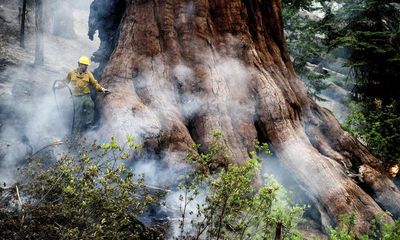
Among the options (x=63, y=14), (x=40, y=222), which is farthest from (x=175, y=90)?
(x=63, y=14)

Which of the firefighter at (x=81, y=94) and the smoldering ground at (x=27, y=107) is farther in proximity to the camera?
the firefighter at (x=81, y=94)

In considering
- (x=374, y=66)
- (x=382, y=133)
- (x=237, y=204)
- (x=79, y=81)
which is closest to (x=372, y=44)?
(x=374, y=66)

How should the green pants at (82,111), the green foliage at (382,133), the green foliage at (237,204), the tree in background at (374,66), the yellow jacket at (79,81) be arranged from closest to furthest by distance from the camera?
Answer: the green foliage at (237,204), the green pants at (82,111), the yellow jacket at (79,81), the green foliage at (382,133), the tree in background at (374,66)

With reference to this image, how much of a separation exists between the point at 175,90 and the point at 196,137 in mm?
900

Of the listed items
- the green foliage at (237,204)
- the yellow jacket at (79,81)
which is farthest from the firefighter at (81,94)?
the green foliage at (237,204)

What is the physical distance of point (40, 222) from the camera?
337 cm

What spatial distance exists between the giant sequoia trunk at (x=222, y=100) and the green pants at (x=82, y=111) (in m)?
0.54

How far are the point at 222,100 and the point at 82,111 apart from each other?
7.73 ft

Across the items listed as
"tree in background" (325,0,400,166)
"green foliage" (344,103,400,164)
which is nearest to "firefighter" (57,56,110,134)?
"green foliage" (344,103,400,164)

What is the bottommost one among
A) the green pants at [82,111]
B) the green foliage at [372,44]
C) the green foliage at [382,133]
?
the green foliage at [382,133]

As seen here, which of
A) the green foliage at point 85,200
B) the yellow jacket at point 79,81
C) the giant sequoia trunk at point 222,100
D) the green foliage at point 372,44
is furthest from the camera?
the green foliage at point 372,44

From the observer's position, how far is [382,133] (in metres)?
10.1

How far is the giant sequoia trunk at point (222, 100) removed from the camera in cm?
575

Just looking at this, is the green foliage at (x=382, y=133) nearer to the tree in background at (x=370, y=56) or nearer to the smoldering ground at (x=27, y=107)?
the tree in background at (x=370, y=56)
